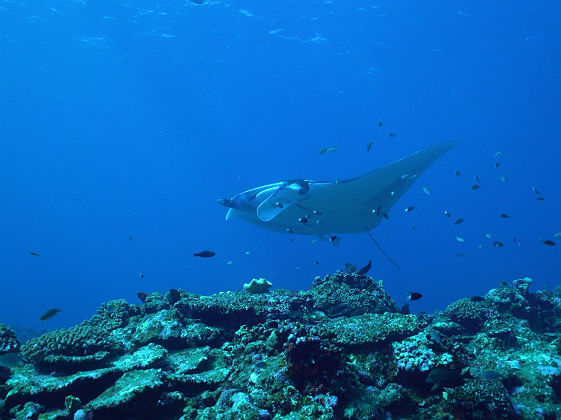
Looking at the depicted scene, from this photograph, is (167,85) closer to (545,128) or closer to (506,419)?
(506,419)

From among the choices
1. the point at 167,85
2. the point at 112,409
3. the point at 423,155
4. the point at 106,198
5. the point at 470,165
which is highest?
the point at 423,155

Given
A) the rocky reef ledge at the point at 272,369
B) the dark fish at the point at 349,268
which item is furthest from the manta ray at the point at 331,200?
the rocky reef ledge at the point at 272,369

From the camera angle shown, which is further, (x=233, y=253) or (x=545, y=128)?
(x=233, y=253)

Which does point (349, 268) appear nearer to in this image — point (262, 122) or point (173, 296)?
point (173, 296)

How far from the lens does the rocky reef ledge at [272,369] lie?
4094mm

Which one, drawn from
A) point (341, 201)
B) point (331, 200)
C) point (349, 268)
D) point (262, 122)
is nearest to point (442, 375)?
point (331, 200)

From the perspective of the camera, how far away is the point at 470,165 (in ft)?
257

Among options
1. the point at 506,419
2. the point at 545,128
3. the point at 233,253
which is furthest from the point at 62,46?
the point at 233,253

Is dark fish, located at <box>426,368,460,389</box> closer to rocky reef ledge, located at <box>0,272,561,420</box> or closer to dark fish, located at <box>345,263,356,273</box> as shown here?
rocky reef ledge, located at <box>0,272,561,420</box>

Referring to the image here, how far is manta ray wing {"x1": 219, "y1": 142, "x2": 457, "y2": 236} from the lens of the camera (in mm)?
8094

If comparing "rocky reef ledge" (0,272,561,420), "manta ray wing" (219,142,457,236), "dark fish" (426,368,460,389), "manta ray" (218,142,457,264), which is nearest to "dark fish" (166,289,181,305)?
"rocky reef ledge" (0,272,561,420)

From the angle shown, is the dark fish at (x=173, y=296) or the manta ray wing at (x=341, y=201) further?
the manta ray wing at (x=341, y=201)

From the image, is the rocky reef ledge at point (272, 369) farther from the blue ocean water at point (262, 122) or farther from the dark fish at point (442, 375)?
the blue ocean water at point (262, 122)

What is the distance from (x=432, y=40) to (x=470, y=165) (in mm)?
49834
